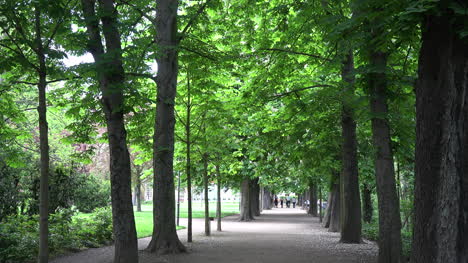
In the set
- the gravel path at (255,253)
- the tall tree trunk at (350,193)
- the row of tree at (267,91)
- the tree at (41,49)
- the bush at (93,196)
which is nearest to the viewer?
the row of tree at (267,91)

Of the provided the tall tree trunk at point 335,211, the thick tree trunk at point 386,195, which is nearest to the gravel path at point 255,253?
the thick tree trunk at point 386,195

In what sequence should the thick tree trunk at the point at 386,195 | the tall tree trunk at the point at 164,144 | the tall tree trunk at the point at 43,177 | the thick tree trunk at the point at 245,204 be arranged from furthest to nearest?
the thick tree trunk at the point at 245,204 < the tall tree trunk at the point at 164,144 < the thick tree trunk at the point at 386,195 < the tall tree trunk at the point at 43,177

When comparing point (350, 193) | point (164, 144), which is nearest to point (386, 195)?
point (350, 193)

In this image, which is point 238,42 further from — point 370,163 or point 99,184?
point 99,184

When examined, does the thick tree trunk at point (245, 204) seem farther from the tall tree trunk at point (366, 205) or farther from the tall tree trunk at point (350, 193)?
the tall tree trunk at point (350, 193)

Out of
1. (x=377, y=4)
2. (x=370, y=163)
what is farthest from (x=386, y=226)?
(x=370, y=163)

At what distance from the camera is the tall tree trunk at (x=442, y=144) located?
21.5 feet

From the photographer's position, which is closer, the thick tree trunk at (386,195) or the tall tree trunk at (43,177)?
the tall tree trunk at (43,177)

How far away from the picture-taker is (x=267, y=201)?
251 ft

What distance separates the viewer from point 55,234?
13945 mm

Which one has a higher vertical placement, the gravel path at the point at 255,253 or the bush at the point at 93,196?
the bush at the point at 93,196

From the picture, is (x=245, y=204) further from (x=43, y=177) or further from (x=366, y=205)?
(x=43, y=177)

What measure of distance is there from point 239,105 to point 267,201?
6055 cm

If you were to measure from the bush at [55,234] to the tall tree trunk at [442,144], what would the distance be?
9.28 metres
